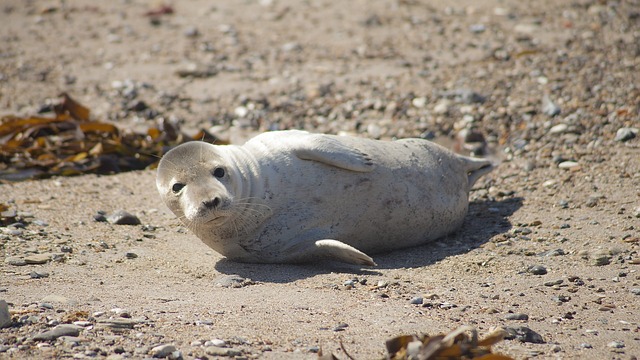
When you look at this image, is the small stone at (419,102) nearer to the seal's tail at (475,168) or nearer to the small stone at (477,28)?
the seal's tail at (475,168)

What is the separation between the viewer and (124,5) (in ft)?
36.4

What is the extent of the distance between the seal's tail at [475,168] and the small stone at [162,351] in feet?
9.38

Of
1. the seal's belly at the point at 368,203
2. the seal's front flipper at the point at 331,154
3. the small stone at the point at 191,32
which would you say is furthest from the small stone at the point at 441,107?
the small stone at the point at 191,32

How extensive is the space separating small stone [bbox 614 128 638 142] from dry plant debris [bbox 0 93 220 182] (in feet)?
9.91

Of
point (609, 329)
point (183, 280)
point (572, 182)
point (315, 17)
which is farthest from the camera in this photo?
point (315, 17)

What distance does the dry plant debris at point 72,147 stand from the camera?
21.6 feet

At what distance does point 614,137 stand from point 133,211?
3427 mm

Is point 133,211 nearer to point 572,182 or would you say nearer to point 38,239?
point 38,239

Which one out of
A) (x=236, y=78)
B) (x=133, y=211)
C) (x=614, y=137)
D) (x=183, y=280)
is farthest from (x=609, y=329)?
(x=236, y=78)

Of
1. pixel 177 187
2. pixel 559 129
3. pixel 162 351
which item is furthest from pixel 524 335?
pixel 559 129

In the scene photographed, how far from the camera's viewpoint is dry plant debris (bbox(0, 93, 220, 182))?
6586 millimetres

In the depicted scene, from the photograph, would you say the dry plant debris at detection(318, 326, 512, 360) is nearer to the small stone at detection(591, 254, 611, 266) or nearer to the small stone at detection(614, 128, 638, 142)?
the small stone at detection(591, 254, 611, 266)

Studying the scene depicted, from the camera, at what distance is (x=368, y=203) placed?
16.1ft

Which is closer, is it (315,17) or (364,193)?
(364,193)
